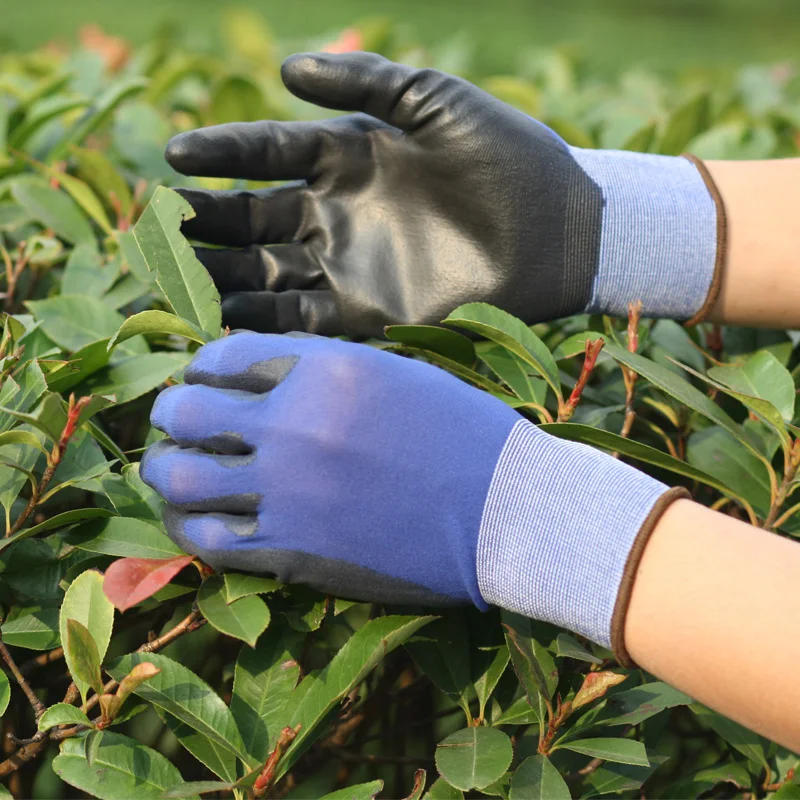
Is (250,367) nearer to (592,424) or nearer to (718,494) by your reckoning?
(592,424)

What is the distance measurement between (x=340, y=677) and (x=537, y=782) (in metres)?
0.24

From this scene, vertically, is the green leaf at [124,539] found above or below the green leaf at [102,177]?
below

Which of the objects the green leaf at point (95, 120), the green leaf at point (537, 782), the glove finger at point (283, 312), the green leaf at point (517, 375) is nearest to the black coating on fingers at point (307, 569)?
the green leaf at point (537, 782)

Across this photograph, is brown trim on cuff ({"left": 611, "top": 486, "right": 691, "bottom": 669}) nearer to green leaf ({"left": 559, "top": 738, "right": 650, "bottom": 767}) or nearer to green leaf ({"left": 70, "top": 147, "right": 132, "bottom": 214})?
green leaf ({"left": 559, "top": 738, "right": 650, "bottom": 767})

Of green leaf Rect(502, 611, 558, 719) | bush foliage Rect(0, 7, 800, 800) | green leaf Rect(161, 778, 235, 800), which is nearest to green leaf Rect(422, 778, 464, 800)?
bush foliage Rect(0, 7, 800, 800)

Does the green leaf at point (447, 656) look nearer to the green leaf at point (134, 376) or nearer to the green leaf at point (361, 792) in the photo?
the green leaf at point (361, 792)

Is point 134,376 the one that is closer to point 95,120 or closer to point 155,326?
point 155,326

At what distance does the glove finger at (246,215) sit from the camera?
146 centimetres

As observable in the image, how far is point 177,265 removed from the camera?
3.98 ft

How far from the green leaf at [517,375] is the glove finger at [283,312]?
0.35 meters

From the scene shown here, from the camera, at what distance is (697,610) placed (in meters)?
1.01

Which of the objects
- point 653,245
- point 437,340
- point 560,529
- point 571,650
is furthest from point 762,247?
point 571,650

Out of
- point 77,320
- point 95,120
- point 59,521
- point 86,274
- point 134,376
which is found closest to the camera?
point 59,521

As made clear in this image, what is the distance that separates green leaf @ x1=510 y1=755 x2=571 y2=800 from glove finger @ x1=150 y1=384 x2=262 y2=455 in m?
0.47
